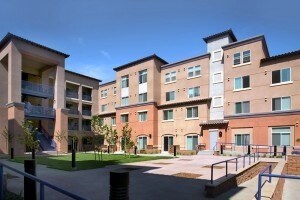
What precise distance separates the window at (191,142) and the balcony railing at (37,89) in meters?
20.3

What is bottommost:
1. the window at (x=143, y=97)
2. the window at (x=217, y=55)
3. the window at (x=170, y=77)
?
the window at (x=143, y=97)

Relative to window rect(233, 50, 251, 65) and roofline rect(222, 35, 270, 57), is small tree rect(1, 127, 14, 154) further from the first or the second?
window rect(233, 50, 251, 65)

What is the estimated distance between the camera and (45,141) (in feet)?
124

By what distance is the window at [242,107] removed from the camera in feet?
108

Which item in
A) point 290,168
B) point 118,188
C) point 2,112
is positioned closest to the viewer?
point 118,188

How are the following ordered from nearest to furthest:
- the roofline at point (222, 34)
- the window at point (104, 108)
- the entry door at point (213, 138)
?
the entry door at point (213, 138), the roofline at point (222, 34), the window at point (104, 108)

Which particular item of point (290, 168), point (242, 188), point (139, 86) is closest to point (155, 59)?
point (139, 86)

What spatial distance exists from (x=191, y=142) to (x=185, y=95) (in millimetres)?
6821

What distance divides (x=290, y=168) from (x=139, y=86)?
28088 millimetres

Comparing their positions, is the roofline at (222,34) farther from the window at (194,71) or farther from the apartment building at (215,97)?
the window at (194,71)

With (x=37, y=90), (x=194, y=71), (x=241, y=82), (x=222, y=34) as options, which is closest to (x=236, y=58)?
(x=241, y=82)

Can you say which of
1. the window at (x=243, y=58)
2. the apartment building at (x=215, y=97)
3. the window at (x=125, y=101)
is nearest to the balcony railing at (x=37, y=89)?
the window at (x=125, y=101)

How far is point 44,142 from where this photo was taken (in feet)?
122

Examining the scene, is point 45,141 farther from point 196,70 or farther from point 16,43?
point 196,70
